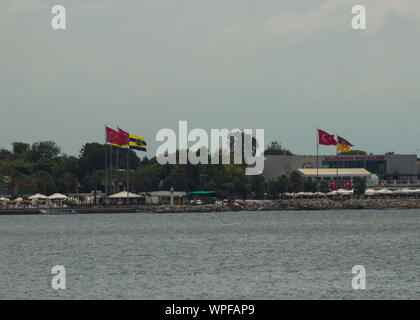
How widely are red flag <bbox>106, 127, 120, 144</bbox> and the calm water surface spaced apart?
45.1m

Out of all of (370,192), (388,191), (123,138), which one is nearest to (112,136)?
(123,138)

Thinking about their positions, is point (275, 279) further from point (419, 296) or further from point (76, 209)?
point (76, 209)

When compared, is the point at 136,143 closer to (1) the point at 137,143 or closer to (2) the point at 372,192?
(1) the point at 137,143

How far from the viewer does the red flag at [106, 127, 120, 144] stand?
151 meters

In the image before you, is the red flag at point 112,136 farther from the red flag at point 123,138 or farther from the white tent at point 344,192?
the white tent at point 344,192

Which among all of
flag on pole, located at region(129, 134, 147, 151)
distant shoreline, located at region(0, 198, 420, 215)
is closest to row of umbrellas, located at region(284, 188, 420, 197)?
distant shoreline, located at region(0, 198, 420, 215)

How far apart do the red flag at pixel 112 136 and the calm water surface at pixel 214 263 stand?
148ft

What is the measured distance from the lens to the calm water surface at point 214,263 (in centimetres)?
4806

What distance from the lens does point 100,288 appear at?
49.9 metres

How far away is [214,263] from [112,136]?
90766 millimetres

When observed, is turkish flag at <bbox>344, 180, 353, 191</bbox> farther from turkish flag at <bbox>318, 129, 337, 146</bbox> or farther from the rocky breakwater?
turkish flag at <bbox>318, 129, 337, 146</bbox>
